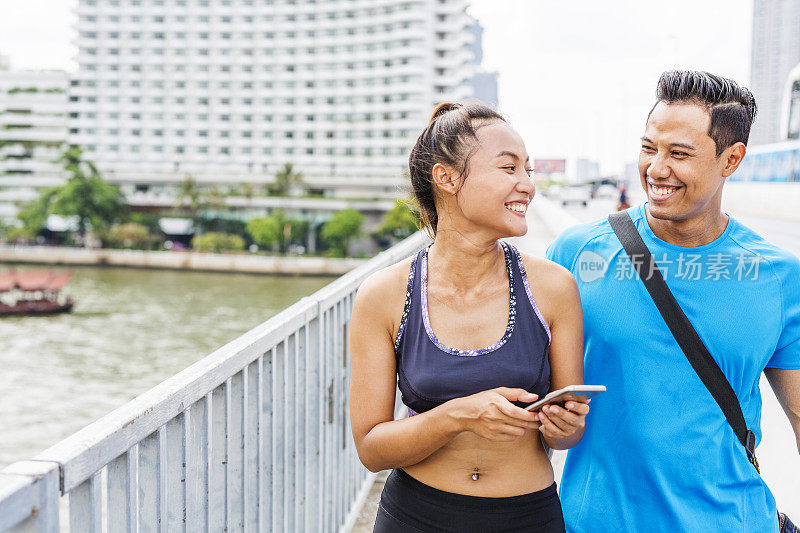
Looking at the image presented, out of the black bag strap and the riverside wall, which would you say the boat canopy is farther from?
the black bag strap

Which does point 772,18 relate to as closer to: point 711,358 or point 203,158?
point 203,158

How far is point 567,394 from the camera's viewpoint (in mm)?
1414

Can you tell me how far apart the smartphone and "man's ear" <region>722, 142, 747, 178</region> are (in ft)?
2.15

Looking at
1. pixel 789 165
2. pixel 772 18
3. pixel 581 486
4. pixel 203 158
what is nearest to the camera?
pixel 581 486

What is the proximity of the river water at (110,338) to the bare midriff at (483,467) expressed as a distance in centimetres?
3294

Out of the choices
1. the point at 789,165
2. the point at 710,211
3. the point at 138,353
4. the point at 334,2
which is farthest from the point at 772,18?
the point at 710,211

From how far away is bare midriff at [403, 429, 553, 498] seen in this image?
1.60m

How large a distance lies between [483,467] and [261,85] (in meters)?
74.8

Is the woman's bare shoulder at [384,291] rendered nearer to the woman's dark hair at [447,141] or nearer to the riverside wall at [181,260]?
the woman's dark hair at [447,141]

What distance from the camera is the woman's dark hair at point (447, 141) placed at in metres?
1.64

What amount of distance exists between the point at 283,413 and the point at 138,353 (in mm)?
47370

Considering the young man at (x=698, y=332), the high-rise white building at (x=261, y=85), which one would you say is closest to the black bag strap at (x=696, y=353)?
→ the young man at (x=698, y=332)

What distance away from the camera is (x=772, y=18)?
195 feet

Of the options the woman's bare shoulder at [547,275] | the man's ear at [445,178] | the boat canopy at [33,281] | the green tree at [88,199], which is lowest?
the boat canopy at [33,281]
